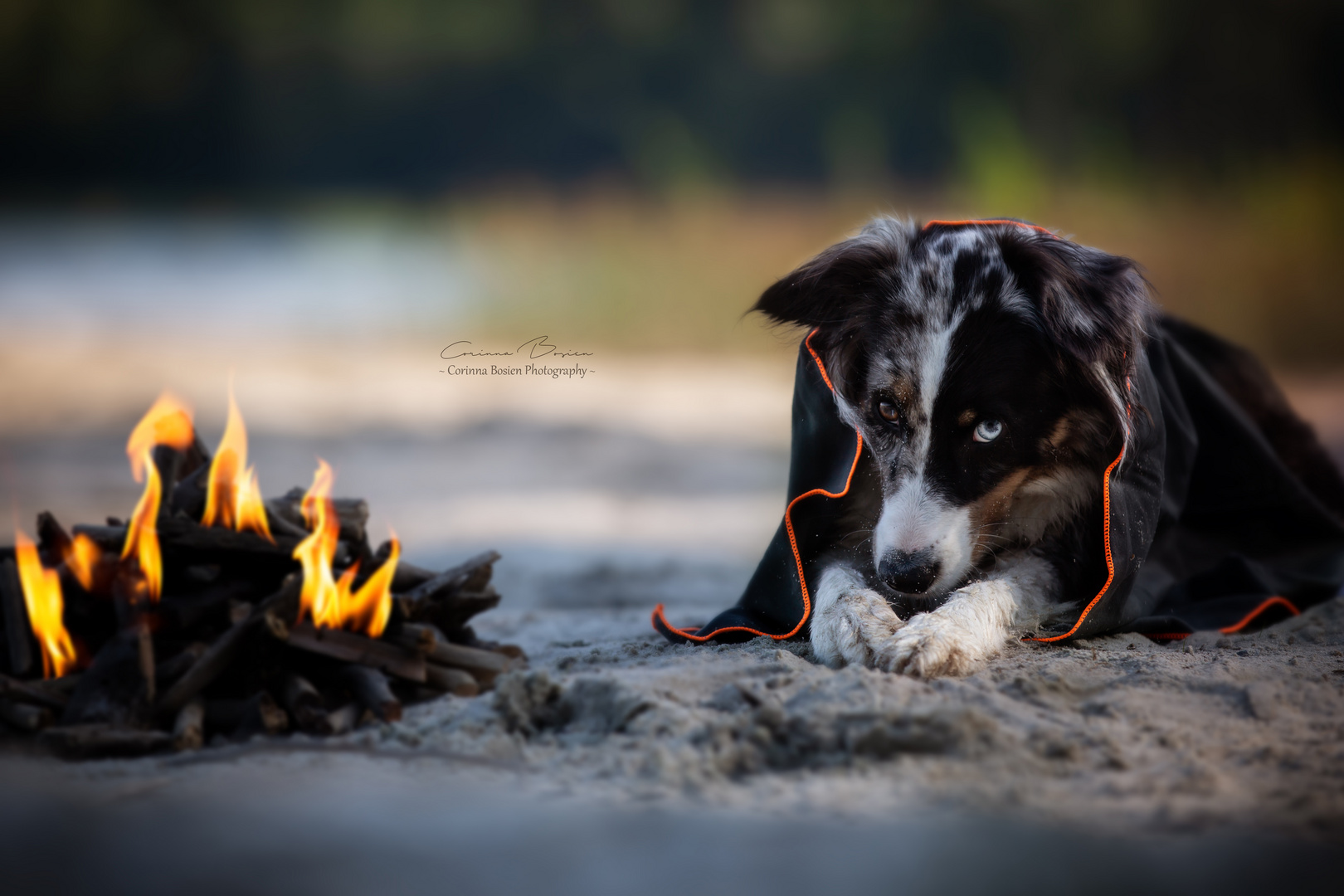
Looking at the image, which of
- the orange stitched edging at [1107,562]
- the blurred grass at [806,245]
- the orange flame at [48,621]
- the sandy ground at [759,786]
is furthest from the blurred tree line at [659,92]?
the orange flame at [48,621]

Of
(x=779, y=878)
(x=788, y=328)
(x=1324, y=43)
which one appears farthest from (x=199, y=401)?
(x=1324, y=43)

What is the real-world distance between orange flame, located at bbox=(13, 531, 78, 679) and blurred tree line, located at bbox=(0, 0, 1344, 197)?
39.0 ft

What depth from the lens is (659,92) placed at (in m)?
14.4

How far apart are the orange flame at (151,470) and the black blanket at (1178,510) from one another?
5.73 feet

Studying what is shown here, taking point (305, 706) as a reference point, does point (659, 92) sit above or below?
above

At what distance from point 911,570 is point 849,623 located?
264mm

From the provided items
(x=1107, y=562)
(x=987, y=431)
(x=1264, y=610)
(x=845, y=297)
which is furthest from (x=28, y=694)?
(x=1264, y=610)

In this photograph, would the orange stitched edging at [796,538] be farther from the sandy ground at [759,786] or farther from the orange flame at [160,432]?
the orange flame at [160,432]

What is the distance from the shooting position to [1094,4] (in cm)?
1416

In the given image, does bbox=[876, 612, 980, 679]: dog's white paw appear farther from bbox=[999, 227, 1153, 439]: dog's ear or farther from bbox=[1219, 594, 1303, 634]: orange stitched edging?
bbox=[1219, 594, 1303, 634]: orange stitched edging

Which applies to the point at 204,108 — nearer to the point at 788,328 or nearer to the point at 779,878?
the point at 788,328

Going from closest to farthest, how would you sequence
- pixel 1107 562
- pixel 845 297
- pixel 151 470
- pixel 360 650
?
pixel 360 650 → pixel 151 470 → pixel 1107 562 → pixel 845 297

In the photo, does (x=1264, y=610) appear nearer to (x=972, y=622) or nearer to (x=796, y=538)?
(x=972, y=622)

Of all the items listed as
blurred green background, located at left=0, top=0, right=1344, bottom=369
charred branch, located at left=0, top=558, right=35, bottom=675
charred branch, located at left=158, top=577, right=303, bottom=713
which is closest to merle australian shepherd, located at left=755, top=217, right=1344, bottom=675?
charred branch, located at left=158, top=577, right=303, bottom=713
